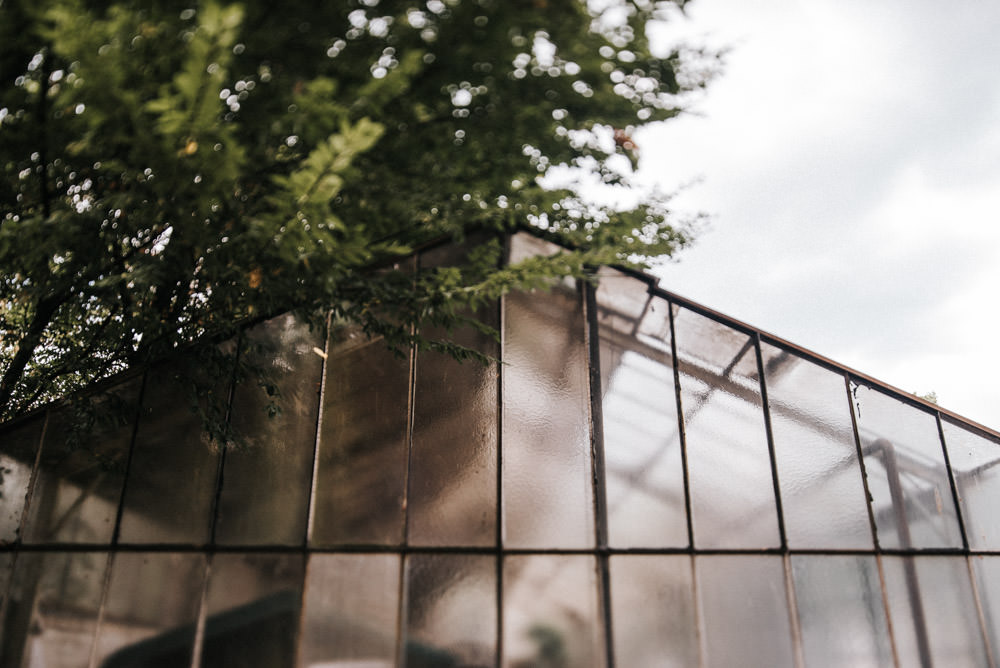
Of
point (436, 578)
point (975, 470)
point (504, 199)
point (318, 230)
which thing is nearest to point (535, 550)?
point (436, 578)

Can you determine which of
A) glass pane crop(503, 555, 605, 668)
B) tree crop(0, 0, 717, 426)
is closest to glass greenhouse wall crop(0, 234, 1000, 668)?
glass pane crop(503, 555, 605, 668)

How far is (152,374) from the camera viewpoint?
6758 mm

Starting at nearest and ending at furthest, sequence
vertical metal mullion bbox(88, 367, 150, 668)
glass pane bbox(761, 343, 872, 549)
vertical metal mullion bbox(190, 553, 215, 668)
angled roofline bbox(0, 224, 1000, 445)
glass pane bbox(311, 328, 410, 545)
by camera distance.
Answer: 1. vertical metal mullion bbox(190, 553, 215, 668)
2. glass pane bbox(311, 328, 410, 545)
3. vertical metal mullion bbox(88, 367, 150, 668)
4. glass pane bbox(761, 343, 872, 549)
5. angled roofline bbox(0, 224, 1000, 445)

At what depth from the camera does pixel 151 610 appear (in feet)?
19.4

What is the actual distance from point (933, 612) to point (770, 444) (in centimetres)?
216

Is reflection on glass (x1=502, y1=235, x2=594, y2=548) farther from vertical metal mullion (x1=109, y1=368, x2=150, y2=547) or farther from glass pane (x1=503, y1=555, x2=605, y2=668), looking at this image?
vertical metal mullion (x1=109, y1=368, x2=150, y2=547)

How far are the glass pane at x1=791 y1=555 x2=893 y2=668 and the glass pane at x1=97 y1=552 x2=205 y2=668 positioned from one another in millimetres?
5671

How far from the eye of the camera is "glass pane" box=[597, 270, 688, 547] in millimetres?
5945

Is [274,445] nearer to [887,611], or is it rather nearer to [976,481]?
[887,611]

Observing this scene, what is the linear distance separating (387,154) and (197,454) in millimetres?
4352

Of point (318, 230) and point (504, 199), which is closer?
point (318, 230)

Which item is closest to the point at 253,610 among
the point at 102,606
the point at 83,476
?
the point at 102,606

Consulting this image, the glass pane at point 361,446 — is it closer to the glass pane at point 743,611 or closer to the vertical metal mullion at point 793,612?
the glass pane at point 743,611

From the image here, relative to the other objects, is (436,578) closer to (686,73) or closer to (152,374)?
(152,374)
